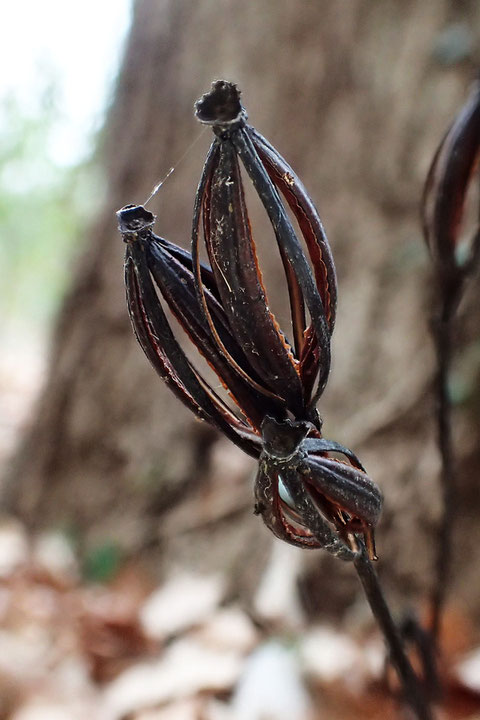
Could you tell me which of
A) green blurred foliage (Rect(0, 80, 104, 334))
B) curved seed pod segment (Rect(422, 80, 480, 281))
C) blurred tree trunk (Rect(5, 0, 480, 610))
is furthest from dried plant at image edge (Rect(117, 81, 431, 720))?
green blurred foliage (Rect(0, 80, 104, 334))

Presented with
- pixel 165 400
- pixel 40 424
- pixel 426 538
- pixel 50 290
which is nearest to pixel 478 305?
pixel 426 538

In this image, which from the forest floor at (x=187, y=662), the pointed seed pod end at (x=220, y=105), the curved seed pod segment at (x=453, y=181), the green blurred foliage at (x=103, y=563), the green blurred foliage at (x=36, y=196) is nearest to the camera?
the pointed seed pod end at (x=220, y=105)

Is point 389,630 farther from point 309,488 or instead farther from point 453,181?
point 453,181

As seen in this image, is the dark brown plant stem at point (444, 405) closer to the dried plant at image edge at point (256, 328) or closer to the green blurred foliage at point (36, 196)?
the dried plant at image edge at point (256, 328)

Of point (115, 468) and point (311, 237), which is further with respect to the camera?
point (115, 468)

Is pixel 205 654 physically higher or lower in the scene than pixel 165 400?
lower

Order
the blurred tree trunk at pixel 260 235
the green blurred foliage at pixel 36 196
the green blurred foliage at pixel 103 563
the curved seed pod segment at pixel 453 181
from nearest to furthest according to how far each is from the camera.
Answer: the curved seed pod segment at pixel 453 181
the blurred tree trunk at pixel 260 235
the green blurred foliage at pixel 103 563
the green blurred foliage at pixel 36 196

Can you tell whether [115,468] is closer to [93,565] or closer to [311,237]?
[93,565]

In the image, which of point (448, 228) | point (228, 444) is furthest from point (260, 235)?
point (448, 228)

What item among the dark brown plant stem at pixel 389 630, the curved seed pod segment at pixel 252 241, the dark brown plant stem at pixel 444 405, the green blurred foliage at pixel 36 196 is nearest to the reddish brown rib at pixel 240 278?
the curved seed pod segment at pixel 252 241
